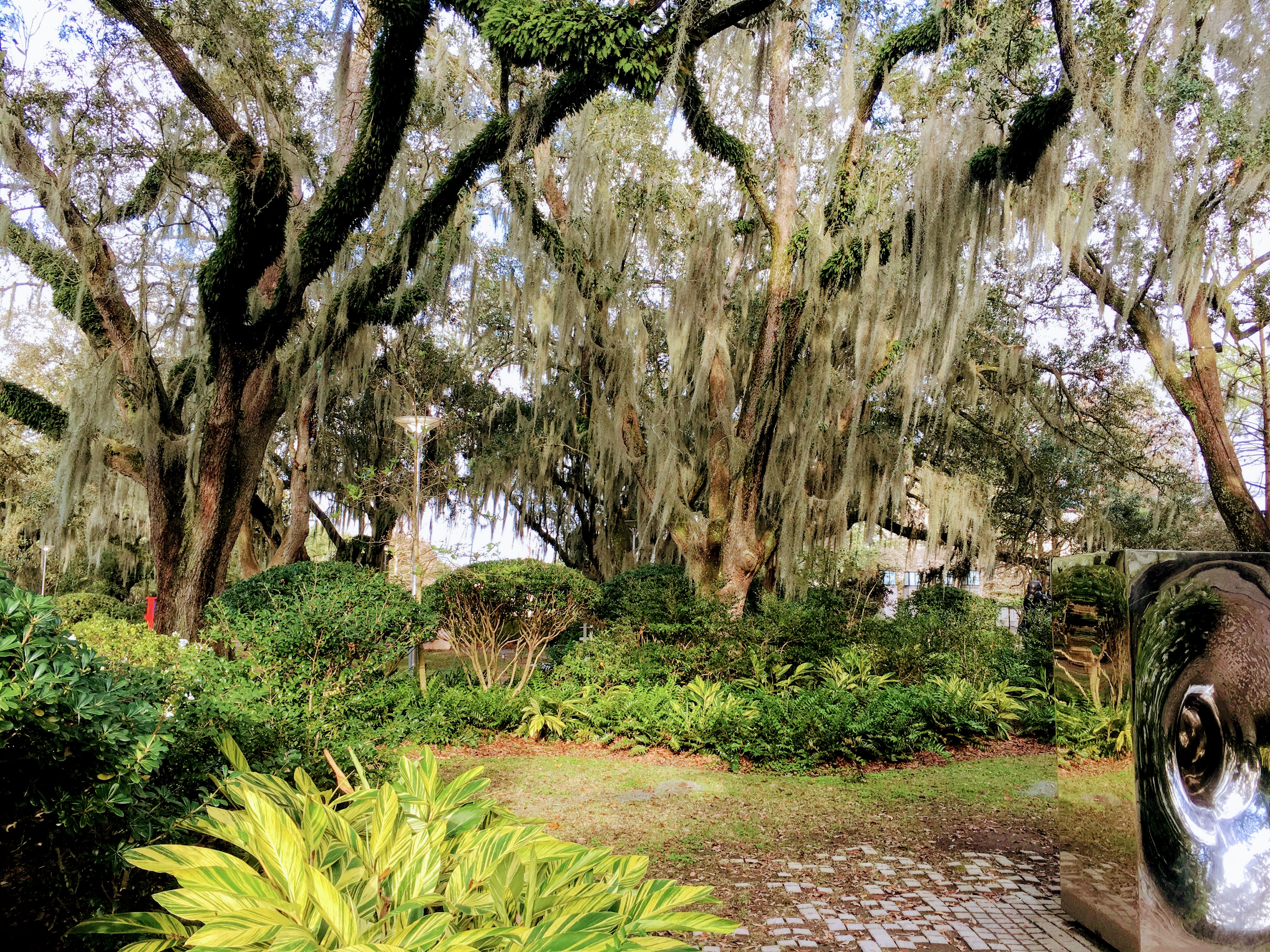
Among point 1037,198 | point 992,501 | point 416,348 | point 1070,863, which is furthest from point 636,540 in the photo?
point 1070,863

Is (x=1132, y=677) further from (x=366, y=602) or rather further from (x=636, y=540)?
(x=636, y=540)

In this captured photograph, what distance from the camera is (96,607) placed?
41.8 feet

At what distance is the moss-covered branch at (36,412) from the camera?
8.71m

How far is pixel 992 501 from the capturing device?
11.6m

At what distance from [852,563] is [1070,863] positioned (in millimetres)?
8124

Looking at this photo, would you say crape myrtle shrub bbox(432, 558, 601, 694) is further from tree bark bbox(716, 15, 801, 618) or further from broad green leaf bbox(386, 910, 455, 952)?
broad green leaf bbox(386, 910, 455, 952)

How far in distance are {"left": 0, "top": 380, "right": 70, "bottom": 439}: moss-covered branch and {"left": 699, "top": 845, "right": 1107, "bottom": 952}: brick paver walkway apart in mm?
9143

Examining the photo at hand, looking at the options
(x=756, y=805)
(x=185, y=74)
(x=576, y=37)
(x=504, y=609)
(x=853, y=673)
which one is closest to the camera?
(x=756, y=805)

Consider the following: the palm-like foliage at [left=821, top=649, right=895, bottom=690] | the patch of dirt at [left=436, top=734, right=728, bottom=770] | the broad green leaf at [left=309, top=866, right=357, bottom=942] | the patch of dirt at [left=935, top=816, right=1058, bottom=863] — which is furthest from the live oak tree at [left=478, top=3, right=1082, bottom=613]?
the broad green leaf at [left=309, top=866, right=357, bottom=942]

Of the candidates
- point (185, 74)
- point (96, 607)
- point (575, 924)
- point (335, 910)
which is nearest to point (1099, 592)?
point (575, 924)

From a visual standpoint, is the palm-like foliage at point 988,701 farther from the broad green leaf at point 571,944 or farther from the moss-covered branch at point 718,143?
the broad green leaf at point 571,944

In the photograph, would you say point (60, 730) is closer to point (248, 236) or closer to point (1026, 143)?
point (248, 236)

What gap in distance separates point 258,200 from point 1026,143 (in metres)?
6.09

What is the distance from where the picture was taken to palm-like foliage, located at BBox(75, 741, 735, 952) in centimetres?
127
